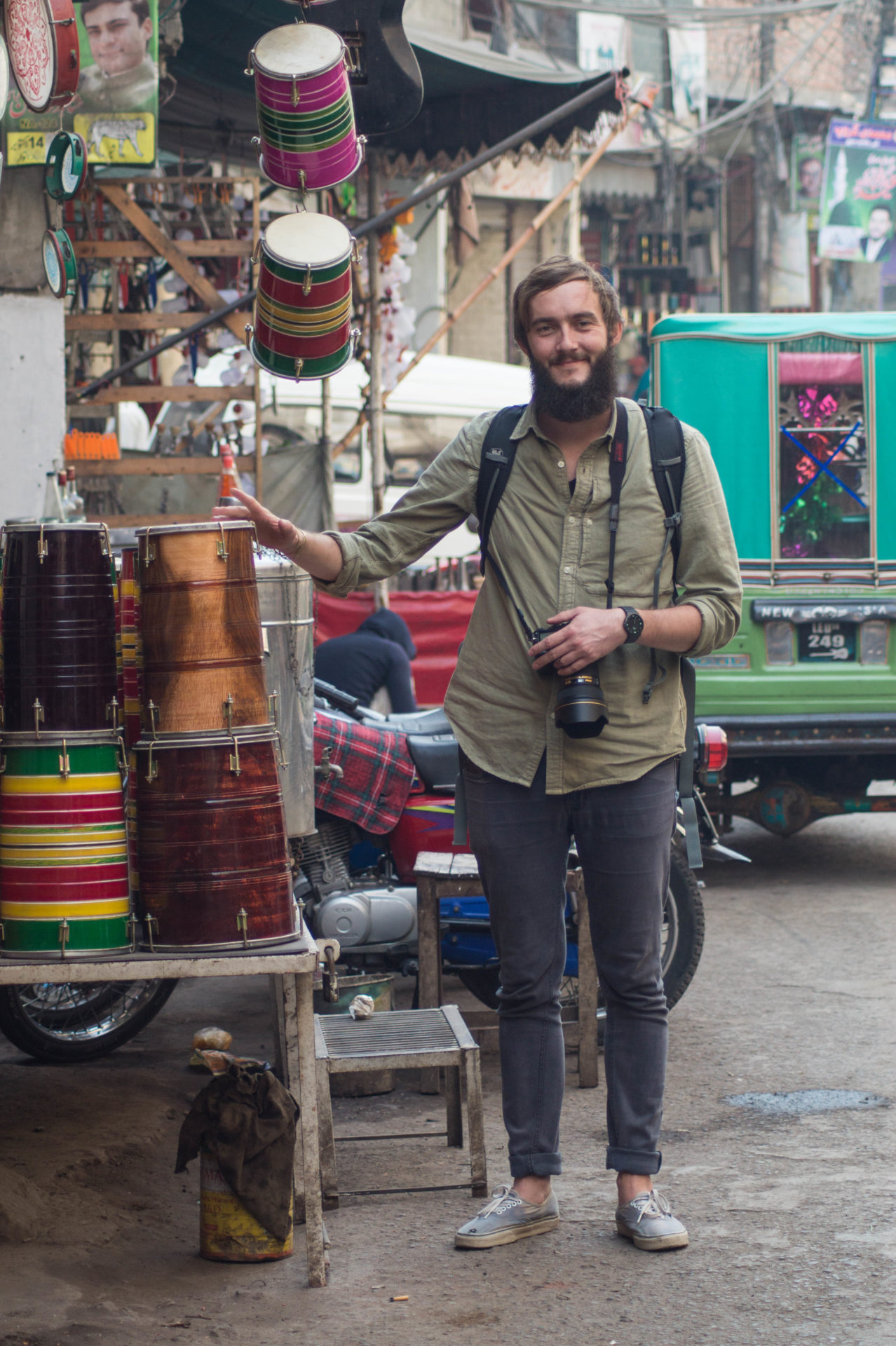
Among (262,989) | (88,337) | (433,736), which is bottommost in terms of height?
(262,989)

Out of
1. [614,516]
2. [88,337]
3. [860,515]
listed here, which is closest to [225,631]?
[614,516]

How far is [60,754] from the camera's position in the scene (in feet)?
10.6

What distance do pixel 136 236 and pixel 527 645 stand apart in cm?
591

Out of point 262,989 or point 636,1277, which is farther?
point 262,989

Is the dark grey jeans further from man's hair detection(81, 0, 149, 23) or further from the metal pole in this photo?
the metal pole

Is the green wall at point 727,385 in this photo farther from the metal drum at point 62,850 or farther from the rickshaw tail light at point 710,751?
the metal drum at point 62,850

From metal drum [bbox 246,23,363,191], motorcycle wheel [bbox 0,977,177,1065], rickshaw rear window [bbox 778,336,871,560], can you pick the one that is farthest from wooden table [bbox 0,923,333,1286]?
rickshaw rear window [bbox 778,336,871,560]

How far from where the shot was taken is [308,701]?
14.1 ft

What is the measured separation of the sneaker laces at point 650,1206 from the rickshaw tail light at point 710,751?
2251mm

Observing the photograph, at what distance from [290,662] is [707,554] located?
1.28 metres

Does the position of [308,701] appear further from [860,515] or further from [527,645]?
[860,515]

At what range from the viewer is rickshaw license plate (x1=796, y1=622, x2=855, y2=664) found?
785cm

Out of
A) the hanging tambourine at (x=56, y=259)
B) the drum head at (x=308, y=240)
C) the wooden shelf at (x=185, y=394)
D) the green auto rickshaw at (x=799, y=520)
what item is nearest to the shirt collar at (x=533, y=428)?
the drum head at (x=308, y=240)

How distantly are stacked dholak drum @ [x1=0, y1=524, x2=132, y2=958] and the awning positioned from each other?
541 cm
